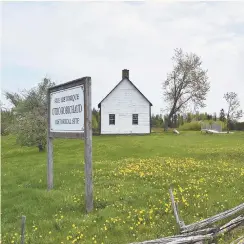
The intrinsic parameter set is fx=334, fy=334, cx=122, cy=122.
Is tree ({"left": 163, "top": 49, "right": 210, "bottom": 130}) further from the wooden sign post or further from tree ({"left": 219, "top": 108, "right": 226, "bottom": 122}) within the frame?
the wooden sign post

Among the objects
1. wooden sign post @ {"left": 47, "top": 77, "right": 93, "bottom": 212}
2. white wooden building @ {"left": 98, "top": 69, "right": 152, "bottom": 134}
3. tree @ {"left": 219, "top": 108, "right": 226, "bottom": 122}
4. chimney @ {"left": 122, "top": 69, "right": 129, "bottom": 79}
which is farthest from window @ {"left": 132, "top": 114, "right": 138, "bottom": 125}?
tree @ {"left": 219, "top": 108, "right": 226, "bottom": 122}

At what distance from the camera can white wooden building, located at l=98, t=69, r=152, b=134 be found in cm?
4666

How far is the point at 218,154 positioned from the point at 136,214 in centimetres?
1388

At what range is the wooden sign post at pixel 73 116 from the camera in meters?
9.06

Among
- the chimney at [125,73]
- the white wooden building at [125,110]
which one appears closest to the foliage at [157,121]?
the white wooden building at [125,110]

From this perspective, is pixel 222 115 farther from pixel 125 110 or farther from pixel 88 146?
pixel 88 146

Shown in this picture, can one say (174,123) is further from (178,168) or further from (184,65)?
(178,168)

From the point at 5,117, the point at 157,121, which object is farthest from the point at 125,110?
the point at 157,121

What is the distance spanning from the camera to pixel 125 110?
47.2 metres

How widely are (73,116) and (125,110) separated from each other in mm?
37430

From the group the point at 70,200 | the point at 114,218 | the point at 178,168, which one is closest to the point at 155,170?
the point at 178,168

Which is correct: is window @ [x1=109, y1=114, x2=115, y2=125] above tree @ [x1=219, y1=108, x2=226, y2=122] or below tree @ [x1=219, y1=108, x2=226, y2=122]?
below

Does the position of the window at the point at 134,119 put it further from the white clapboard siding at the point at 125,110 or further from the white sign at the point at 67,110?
the white sign at the point at 67,110

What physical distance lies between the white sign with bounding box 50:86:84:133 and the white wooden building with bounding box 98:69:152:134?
35.2m
